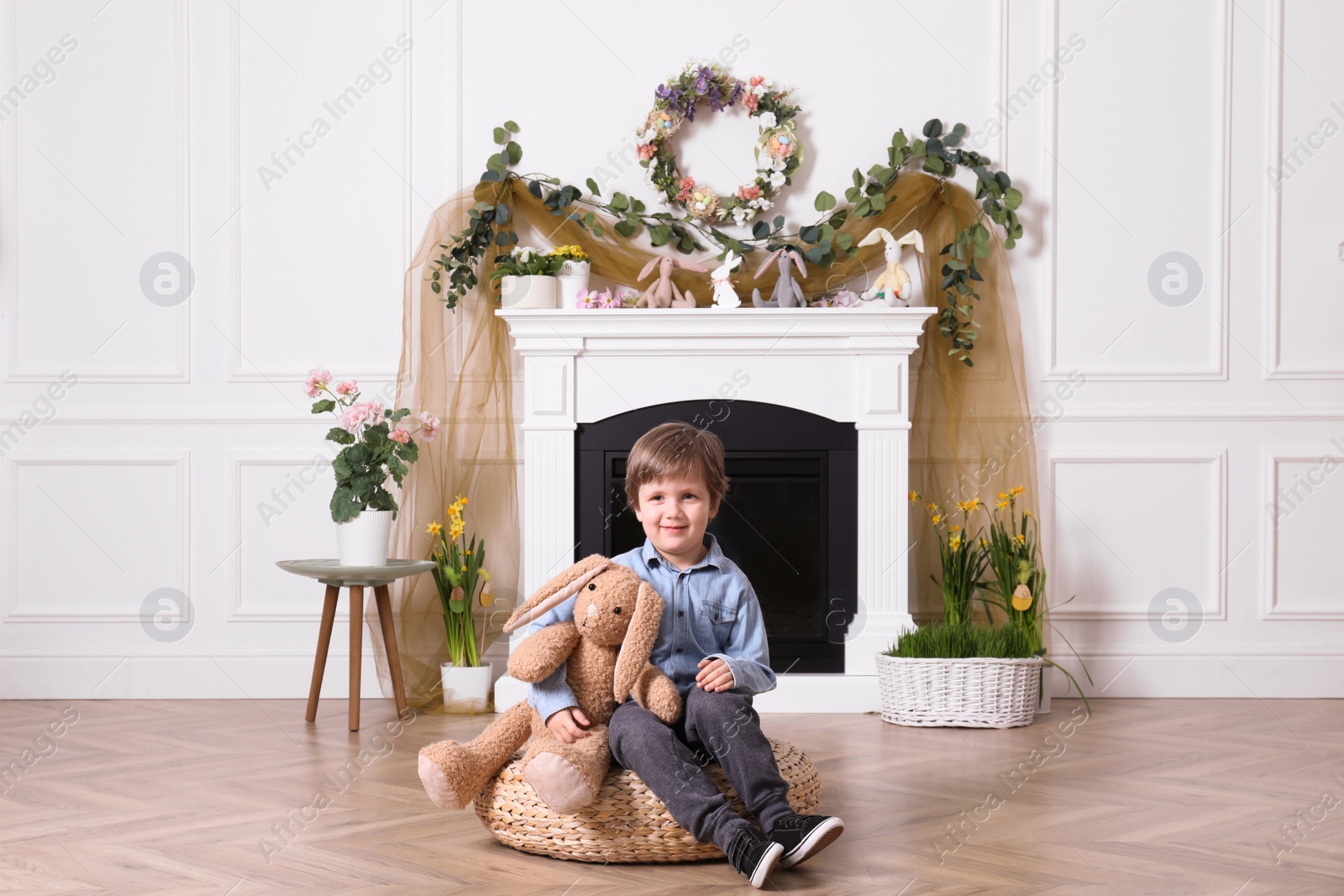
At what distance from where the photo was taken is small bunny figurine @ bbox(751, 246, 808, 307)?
370 centimetres

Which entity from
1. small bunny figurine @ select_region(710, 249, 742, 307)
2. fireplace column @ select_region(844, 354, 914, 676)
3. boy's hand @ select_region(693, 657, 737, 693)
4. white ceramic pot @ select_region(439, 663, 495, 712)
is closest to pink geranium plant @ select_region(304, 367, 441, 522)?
white ceramic pot @ select_region(439, 663, 495, 712)

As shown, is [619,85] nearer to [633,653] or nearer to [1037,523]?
[1037,523]

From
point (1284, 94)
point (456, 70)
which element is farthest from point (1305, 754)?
point (456, 70)

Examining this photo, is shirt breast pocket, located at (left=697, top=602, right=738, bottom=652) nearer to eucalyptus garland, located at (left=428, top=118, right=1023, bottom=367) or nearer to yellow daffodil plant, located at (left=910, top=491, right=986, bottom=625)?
yellow daffodil plant, located at (left=910, top=491, right=986, bottom=625)

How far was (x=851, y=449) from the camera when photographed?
12.2ft

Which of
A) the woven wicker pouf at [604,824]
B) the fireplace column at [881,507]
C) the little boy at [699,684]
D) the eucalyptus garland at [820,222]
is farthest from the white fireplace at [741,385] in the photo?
the woven wicker pouf at [604,824]

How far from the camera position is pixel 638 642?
6.58ft

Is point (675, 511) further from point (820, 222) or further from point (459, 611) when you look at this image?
point (820, 222)

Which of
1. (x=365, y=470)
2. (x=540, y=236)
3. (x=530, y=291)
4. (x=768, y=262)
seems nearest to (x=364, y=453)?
(x=365, y=470)

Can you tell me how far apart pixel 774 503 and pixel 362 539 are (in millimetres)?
1285

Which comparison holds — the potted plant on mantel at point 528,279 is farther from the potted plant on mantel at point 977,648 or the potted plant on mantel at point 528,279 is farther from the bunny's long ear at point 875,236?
the potted plant on mantel at point 977,648

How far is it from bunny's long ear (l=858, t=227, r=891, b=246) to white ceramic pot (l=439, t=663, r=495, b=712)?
1.85m

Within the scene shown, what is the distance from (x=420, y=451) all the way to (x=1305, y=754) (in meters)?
2.65

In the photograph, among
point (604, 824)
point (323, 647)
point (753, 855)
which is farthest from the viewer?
point (323, 647)
